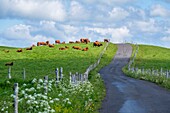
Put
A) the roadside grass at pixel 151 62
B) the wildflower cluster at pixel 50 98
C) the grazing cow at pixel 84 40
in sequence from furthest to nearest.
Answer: the grazing cow at pixel 84 40, the roadside grass at pixel 151 62, the wildflower cluster at pixel 50 98

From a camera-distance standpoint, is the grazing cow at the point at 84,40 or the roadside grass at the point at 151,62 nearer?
the roadside grass at the point at 151,62

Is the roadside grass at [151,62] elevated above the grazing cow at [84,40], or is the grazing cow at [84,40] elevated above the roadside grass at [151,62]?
the grazing cow at [84,40]

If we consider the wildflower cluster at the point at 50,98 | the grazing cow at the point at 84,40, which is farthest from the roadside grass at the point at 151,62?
the grazing cow at the point at 84,40

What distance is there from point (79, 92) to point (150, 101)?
456cm

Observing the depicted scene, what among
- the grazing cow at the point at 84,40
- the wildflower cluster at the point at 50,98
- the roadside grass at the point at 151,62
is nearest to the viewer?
the wildflower cluster at the point at 50,98

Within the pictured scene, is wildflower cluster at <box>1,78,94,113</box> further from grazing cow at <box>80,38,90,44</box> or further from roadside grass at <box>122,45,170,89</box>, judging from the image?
grazing cow at <box>80,38,90,44</box>

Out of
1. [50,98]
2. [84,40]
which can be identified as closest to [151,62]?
[84,40]

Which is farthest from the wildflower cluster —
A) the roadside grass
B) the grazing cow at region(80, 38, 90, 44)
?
the grazing cow at region(80, 38, 90, 44)

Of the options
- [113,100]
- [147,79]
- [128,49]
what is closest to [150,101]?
[113,100]

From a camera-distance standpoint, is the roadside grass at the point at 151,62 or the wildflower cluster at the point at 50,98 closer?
the wildflower cluster at the point at 50,98

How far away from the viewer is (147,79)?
154ft

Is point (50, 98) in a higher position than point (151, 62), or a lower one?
higher

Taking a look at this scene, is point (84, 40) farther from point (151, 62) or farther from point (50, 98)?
point (50, 98)

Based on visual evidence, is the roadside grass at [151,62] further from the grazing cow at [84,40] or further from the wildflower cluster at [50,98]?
the grazing cow at [84,40]
